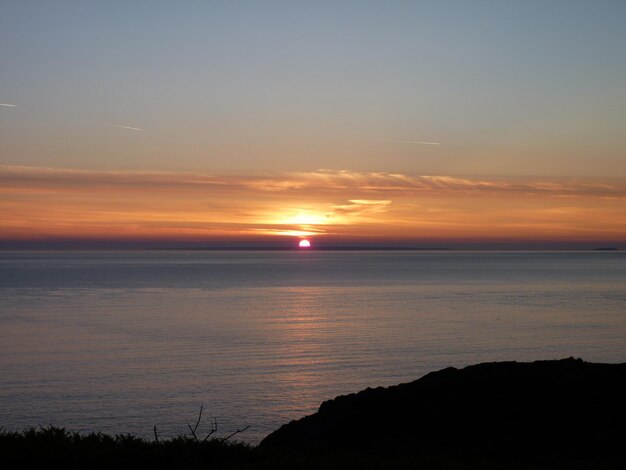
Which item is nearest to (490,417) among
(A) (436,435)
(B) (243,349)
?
(A) (436,435)

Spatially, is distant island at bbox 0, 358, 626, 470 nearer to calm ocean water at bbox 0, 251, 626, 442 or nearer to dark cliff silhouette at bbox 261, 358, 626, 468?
dark cliff silhouette at bbox 261, 358, 626, 468

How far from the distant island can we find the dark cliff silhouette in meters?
0.03

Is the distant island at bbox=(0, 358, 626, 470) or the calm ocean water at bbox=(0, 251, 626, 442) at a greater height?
the distant island at bbox=(0, 358, 626, 470)

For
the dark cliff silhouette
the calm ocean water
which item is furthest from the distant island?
the calm ocean water

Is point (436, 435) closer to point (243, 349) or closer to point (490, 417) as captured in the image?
point (490, 417)

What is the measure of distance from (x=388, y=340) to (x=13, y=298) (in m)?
56.6

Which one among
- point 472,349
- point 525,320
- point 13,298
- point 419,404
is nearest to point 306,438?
point 419,404

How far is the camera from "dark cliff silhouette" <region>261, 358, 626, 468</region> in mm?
17656

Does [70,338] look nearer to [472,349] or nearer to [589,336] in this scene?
[472,349]

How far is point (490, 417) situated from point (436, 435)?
5.18 feet

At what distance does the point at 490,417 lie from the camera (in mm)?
19328

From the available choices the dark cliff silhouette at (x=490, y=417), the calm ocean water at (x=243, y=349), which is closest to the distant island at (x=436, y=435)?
the dark cliff silhouette at (x=490, y=417)

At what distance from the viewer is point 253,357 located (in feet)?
135

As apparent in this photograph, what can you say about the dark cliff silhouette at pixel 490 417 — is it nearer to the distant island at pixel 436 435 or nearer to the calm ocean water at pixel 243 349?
the distant island at pixel 436 435
